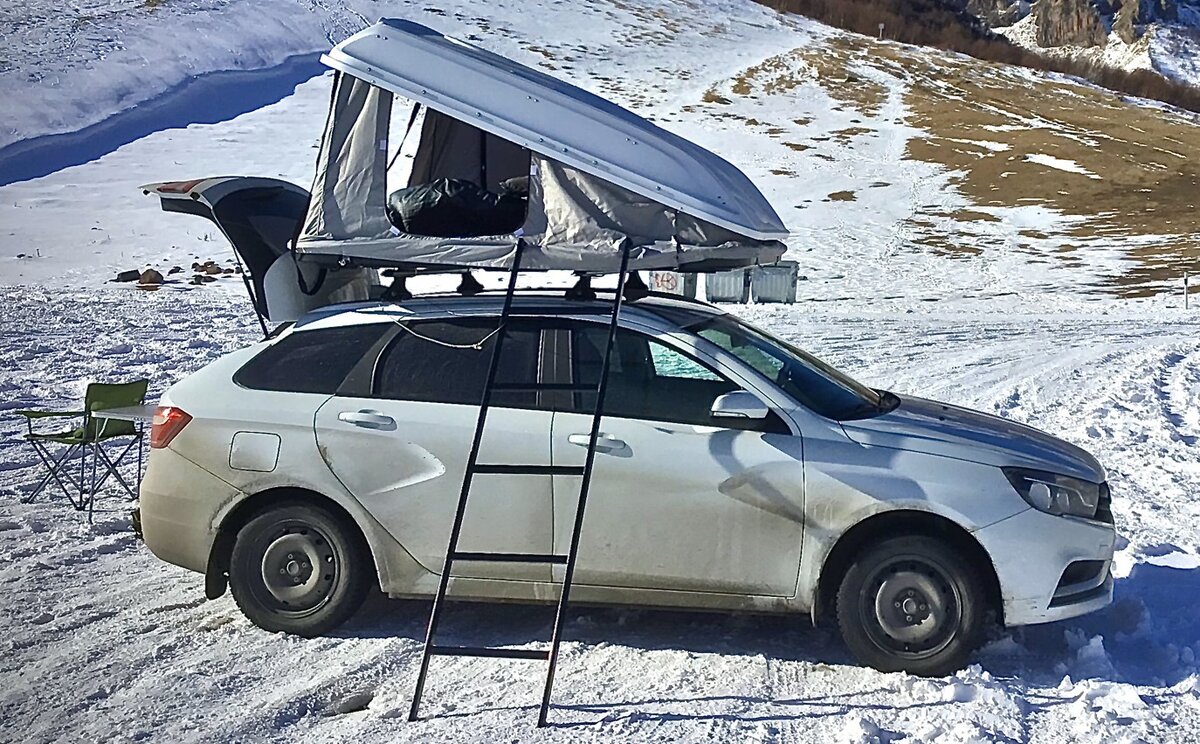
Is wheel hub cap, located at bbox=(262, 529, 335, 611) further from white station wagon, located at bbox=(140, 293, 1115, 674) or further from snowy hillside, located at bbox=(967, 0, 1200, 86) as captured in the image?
snowy hillside, located at bbox=(967, 0, 1200, 86)

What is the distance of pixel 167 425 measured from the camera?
5.85 m

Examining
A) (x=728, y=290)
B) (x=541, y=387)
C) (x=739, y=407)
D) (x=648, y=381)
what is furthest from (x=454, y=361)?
(x=728, y=290)

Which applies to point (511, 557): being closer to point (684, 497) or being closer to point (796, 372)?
point (684, 497)

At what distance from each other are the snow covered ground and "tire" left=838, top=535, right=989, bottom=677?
109 mm

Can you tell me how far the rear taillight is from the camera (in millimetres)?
5812

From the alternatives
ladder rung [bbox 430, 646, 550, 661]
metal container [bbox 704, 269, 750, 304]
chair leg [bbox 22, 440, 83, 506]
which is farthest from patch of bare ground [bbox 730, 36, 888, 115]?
ladder rung [bbox 430, 646, 550, 661]

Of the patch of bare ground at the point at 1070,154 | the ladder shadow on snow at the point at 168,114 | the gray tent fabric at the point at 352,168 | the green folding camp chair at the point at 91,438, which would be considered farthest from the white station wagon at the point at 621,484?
the ladder shadow on snow at the point at 168,114

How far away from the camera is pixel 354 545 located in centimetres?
564

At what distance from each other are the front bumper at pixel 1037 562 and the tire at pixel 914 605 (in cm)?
13

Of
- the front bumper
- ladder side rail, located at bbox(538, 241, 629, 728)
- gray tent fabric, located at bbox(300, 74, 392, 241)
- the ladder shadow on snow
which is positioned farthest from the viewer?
the ladder shadow on snow

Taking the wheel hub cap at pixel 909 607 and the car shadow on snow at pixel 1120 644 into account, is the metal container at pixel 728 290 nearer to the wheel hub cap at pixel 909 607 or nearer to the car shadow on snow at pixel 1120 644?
the car shadow on snow at pixel 1120 644

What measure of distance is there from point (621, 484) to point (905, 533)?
1277mm

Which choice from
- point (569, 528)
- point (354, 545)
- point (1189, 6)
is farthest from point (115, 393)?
point (1189, 6)

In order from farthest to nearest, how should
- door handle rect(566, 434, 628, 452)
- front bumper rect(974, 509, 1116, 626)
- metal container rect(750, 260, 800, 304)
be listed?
metal container rect(750, 260, 800, 304)
door handle rect(566, 434, 628, 452)
front bumper rect(974, 509, 1116, 626)
